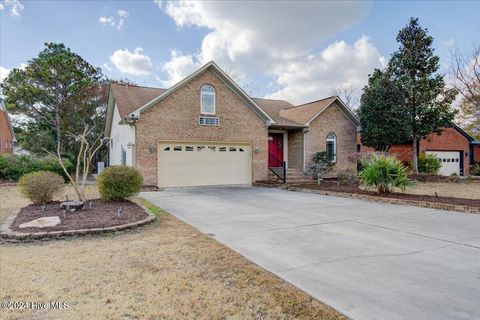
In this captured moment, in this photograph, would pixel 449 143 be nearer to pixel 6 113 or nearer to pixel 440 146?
pixel 440 146

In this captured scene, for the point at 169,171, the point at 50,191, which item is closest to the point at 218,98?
the point at 169,171

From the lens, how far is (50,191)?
362 inches

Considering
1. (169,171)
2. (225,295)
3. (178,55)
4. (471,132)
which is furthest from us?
(471,132)

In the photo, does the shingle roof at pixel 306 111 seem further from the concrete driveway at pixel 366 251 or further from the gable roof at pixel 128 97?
the concrete driveway at pixel 366 251

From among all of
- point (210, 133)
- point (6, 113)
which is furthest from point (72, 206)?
point (6, 113)

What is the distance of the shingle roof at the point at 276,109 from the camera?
1937 centimetres

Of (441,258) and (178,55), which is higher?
(178,55)

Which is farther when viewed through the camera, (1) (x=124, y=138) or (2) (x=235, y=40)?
(2) (x=235, y=40)

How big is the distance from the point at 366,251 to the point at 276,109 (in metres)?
18.5

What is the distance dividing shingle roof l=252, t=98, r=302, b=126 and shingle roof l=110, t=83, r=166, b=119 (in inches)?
295

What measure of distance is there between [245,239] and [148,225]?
2544mm

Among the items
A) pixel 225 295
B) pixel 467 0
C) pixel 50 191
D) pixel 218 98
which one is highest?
pixel 467 0

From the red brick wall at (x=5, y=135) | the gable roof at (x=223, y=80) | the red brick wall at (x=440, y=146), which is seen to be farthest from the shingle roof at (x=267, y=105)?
the red brick wall at (x=5, y=135)

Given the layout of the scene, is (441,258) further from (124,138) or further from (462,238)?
(124,138)
